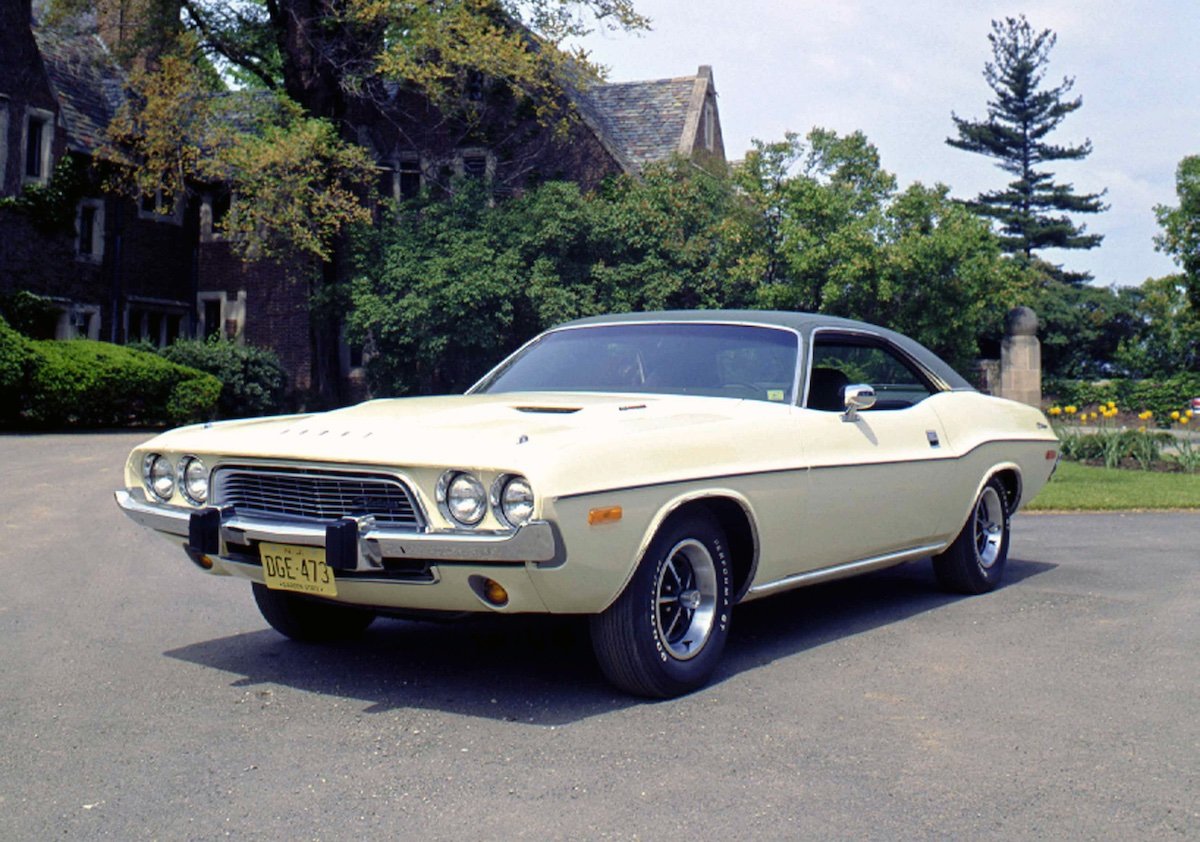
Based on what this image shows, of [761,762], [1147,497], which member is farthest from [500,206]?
[761,762]

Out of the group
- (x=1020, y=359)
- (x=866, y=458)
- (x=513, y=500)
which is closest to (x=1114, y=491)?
(x=866, y=458)

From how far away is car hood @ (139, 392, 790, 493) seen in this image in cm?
450

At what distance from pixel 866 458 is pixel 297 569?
9.03ft

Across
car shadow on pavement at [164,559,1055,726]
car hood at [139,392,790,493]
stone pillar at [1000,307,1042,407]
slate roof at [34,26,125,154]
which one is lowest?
car shadow on pavement at [164,559,1055,726]

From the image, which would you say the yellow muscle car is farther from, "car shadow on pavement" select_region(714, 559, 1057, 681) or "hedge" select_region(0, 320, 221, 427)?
"hedge" select_region(0, 320, 221, 427)

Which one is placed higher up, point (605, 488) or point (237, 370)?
point (237, 370)

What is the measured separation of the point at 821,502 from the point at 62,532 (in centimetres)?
686

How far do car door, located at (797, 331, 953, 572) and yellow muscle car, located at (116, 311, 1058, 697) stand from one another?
0.05 ft

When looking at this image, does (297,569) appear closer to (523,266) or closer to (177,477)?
(177,477)

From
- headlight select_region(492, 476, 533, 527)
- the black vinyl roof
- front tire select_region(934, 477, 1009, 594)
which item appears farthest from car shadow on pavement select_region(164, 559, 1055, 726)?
the black vinyl roof

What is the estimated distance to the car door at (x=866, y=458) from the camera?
5.80 m

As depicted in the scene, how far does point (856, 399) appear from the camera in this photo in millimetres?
6047

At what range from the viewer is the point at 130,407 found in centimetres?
2252

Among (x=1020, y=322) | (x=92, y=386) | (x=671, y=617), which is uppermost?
(x=1020, y=322)
